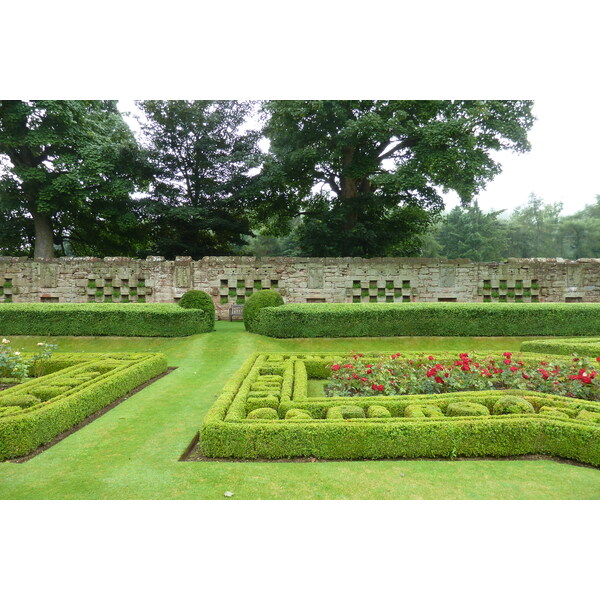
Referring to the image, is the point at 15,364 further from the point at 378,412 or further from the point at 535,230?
the point at 535,230

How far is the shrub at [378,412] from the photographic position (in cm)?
452

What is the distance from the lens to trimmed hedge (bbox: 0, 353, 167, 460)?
4.14m

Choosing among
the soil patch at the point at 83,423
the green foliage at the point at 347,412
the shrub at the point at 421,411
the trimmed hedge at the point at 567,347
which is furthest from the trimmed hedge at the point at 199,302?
the trimmed hedge at the point at 567,347

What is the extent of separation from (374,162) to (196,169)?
26.5ft

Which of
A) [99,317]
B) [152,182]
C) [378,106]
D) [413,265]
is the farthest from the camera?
[152,182]

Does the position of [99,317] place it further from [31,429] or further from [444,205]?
[444,205]

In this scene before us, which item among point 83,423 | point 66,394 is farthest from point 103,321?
point 83,423

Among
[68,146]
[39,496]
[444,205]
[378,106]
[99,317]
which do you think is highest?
[378,106]

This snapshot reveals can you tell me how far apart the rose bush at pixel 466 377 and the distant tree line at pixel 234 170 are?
10.7 m

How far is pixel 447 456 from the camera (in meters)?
4.07

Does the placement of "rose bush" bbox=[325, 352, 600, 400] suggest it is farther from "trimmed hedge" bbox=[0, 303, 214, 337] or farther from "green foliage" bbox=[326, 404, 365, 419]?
"trimmed hedge" bbox=[0, 303, 214, 337]

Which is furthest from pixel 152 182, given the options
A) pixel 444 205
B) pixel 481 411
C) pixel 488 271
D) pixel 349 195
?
pixel 481 411

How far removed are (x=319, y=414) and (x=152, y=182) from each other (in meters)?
16.5

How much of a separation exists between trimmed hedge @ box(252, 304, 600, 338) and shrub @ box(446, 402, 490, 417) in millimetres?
5459
